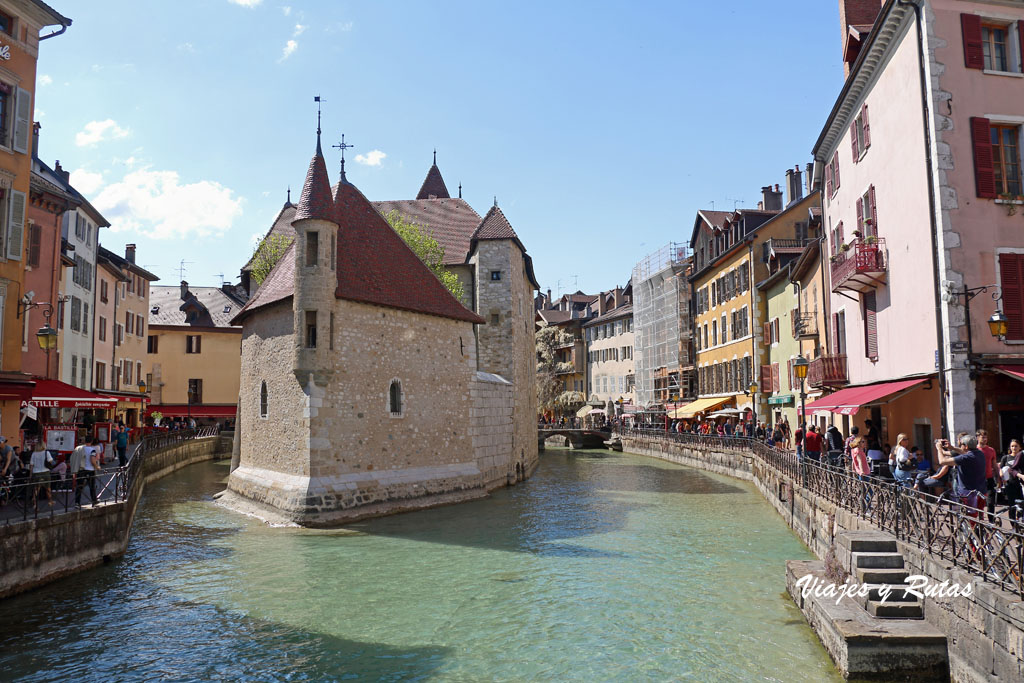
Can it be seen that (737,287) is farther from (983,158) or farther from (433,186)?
(983,158)

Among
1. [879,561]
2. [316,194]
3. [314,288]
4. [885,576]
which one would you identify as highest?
[316,194]

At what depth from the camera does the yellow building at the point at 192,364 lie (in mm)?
50062

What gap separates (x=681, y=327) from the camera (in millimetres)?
48906

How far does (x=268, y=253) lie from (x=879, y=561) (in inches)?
1194

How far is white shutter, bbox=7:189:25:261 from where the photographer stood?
17.1 m

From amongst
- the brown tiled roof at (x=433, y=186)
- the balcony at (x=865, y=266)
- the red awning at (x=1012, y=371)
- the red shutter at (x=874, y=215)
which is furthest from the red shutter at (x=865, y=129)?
the brown tiled roof at (x=433, y=186)

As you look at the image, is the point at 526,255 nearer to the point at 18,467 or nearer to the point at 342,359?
the point at 342,359

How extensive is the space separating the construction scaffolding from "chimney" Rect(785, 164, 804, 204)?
33.8 ft

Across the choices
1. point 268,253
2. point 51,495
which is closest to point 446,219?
→ point 268,253

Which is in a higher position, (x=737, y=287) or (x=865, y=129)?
(x=865, y=129)

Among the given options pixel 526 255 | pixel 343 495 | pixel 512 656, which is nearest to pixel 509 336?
pixel 526 255

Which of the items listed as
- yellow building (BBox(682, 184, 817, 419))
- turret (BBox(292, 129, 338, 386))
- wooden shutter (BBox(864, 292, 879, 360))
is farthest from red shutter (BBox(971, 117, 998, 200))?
yellow building (BBox(682, 184, 817, 419))

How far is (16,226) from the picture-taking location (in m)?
17.2

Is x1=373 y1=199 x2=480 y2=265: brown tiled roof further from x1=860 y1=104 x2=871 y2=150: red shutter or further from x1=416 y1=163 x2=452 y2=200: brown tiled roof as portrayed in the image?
x1=860 y1=104 x2=871 y2=150: red shutter
